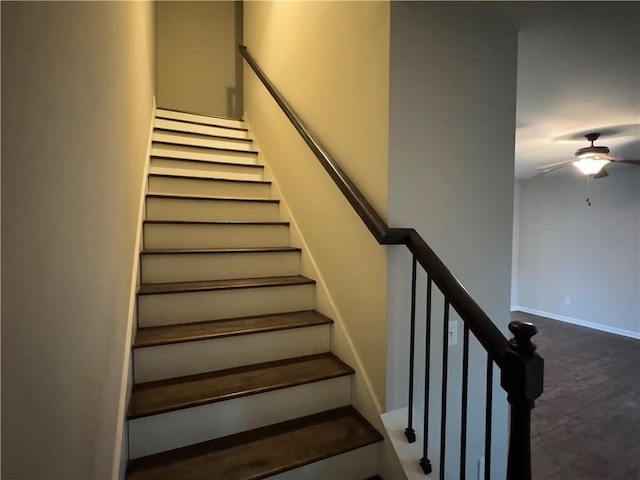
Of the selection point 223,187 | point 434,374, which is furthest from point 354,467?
point 223,187

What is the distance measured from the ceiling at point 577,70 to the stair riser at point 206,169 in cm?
207

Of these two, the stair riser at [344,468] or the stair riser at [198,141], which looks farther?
the stair riser at [198,141]

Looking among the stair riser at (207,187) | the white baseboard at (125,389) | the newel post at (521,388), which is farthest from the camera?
the stair riser at (207,187)

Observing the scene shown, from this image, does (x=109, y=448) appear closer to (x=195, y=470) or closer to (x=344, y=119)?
(x=195, y=470)

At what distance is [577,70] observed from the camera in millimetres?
2066

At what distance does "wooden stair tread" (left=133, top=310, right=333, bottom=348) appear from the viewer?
1.56 m

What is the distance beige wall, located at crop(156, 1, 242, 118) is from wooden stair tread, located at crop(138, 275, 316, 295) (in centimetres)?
318

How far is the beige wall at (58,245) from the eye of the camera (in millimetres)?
465

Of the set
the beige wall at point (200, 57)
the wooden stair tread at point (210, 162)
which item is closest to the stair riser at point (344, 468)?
the wooden stair tread at point (210, 162)

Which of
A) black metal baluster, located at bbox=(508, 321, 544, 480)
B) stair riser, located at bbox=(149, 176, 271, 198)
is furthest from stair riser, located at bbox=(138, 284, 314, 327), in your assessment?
black metal baluster, located at bbox=(508, 321, 544, 480)

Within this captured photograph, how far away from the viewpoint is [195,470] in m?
1.25

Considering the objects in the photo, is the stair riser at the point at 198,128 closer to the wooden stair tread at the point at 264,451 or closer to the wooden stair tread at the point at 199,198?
the wooden stair tread at the point at 199,198

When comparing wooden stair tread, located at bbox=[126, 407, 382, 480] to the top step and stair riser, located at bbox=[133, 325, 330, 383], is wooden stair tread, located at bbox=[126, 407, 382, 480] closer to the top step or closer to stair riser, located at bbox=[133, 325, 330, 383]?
stair riser, located at bbox=[133, 325, 330, 383]

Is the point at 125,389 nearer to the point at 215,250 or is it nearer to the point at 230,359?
the point at 230,359
